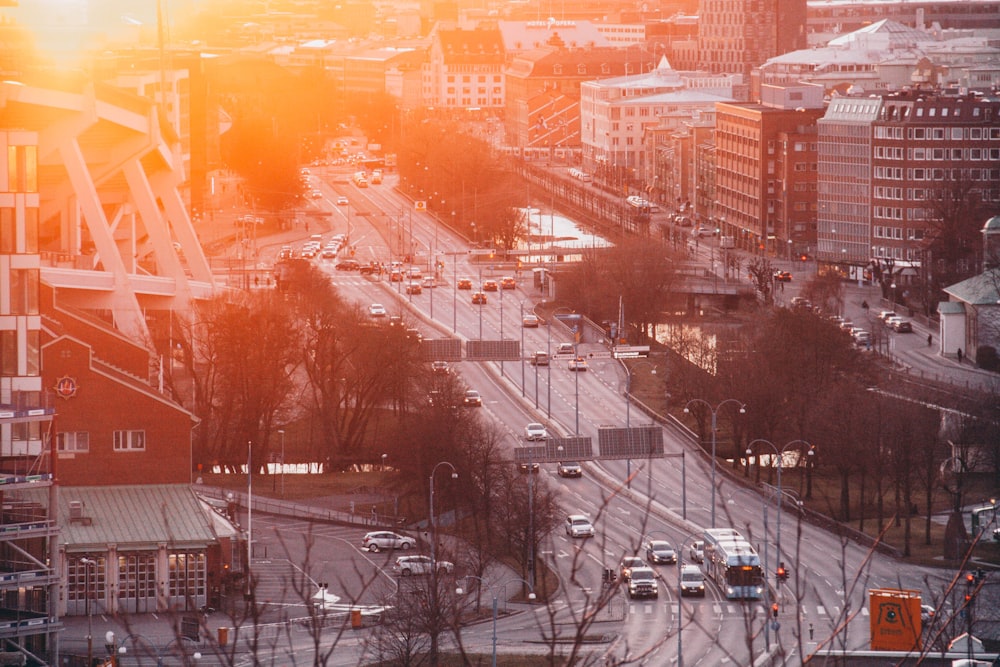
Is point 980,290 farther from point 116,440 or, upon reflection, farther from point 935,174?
point 116,440

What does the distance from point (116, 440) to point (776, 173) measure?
148 ft

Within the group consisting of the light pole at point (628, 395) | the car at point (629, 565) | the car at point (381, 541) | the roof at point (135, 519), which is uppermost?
the roof at point (135, 519)

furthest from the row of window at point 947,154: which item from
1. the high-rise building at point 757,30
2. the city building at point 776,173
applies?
the high-rise building at point 757,30

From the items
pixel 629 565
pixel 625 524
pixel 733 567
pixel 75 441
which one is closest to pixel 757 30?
pixel 625 524

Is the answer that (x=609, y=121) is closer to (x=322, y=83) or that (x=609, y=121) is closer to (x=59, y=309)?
(x=322, y=83)

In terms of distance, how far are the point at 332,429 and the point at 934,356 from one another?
52.7ft

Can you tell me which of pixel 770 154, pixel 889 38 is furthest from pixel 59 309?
pixel 889 38

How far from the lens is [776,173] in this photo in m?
72.2

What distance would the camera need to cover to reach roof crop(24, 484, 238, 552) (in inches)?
1103

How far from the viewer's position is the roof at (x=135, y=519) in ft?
91.9

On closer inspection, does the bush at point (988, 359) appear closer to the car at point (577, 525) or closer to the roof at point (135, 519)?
the car at point (577, 525)

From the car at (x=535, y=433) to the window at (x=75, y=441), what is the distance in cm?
1249

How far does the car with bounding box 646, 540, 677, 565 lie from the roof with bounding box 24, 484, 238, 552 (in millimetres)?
6004

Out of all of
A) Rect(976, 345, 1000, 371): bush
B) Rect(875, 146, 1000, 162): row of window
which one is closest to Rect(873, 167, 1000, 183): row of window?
Rect(875, 146, 1000, 162): row of window
